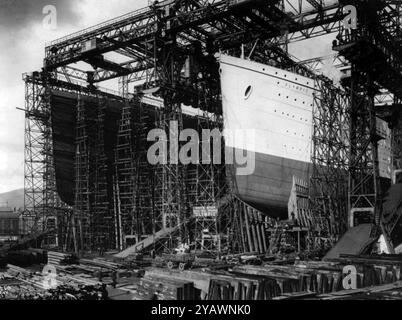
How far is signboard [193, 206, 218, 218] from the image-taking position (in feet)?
79.9

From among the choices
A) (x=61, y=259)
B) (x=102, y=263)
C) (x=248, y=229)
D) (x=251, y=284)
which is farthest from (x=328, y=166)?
(x=61, y=259)

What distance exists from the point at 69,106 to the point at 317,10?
62.3 ft

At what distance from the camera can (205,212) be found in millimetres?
24625

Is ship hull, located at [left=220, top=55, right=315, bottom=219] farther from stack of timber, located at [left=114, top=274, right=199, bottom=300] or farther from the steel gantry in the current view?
stack of timber, located at [left=114, top=274, right=199, bottom=300]

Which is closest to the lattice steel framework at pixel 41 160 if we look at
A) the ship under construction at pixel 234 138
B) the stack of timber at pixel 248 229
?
the ship under construction at pixel 234 138

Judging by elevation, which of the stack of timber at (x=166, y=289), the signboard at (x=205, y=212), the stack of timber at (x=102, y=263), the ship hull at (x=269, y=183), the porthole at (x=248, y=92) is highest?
the porthole at (x=248, y=92)

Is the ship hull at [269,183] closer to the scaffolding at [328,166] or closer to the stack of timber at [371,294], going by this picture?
the scaffolding at [328,166]

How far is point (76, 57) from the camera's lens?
29797mm

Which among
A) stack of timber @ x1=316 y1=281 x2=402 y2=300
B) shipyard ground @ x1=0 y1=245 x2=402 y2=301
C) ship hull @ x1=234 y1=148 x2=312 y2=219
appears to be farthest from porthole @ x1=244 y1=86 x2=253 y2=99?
stack of timber @ x1=316 y1=281 x2=402 y2=300

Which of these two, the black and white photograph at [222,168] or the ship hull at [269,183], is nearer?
the black and white photograph at [222,168]

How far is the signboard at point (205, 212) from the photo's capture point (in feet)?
79.9

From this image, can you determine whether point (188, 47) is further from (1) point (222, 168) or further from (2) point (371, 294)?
(2) point (371, 294)
